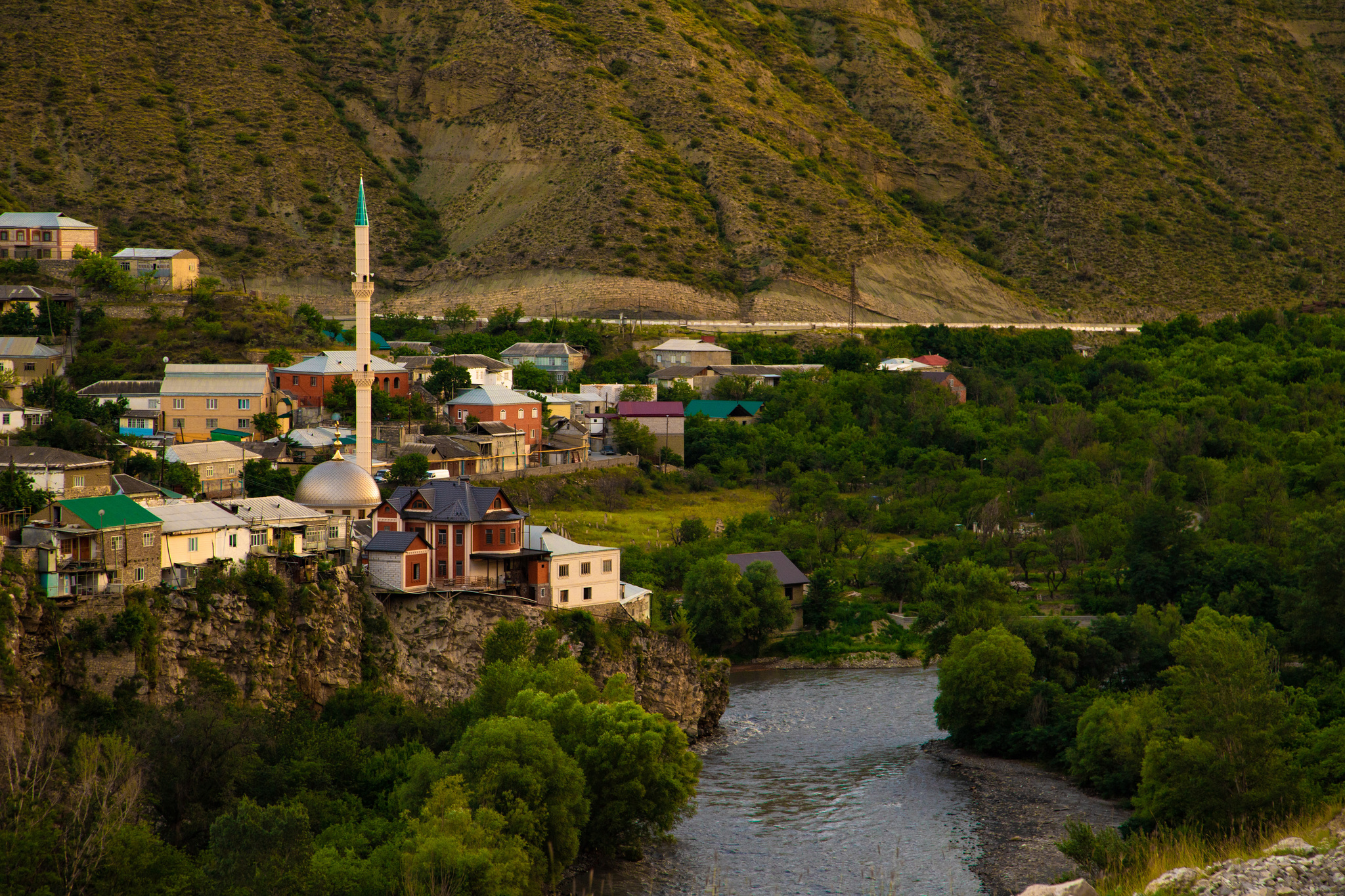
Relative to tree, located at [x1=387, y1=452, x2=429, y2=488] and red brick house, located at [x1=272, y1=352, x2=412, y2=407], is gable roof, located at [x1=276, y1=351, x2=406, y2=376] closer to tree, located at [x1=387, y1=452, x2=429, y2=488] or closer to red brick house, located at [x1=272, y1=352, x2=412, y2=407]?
red brick house, located at [x1=272, y1=352, x2=412, y2=407]

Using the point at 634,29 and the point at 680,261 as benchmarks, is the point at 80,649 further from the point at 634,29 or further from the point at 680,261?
the point at 634,29

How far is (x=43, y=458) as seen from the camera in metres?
50.2

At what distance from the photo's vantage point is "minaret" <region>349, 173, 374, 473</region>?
6300 centimetres

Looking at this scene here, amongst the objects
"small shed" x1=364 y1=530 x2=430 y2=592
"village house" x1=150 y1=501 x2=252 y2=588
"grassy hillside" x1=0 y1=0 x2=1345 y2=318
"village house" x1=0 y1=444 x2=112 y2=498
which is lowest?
"small shed" x1=364 y1=530 x2=430 y2=592

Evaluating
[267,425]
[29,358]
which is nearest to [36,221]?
[29,358]

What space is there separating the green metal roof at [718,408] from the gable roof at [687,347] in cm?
1165

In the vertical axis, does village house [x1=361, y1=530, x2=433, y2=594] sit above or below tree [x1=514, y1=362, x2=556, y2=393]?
below

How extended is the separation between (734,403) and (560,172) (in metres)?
41.3

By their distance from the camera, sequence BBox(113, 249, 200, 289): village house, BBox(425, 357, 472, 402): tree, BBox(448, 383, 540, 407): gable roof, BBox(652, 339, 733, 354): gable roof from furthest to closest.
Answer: BBox(652, 339, 733, 354): gable roof, BBox(113, 249, 200, 289): village house, BBox(425, 357, 472, 402): tree, BBox(448, 383, 540, 407): gable roof

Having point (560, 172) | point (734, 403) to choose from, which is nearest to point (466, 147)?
point (560, 172)

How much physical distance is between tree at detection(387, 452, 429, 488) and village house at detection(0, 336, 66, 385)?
2030 centimetres

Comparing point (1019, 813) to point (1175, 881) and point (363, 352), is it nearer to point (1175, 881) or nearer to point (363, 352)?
point (1175, 881)

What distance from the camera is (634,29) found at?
152125mm

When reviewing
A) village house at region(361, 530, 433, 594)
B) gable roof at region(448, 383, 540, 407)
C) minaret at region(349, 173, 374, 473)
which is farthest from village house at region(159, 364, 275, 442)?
village house at region(361, 530, 433, 594)
